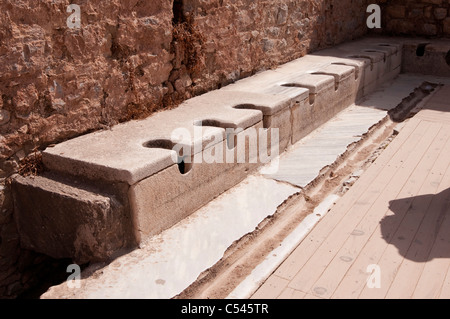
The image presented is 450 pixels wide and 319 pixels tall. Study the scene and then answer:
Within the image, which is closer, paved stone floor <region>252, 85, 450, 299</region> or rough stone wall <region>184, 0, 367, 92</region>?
paved stone floor <region>252, 85, 450, 299</region>

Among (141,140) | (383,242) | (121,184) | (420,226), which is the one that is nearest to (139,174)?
(121,184)

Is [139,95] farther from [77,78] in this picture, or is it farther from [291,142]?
[291,142]

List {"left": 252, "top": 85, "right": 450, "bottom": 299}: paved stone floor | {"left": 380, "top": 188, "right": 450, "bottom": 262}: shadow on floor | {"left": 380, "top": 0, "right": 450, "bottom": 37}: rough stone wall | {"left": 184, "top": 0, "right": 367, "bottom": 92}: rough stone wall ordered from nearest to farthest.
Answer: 1. {"left": 252, "top": 85, "right": 450, "bottom": 299}: paved stone floor
2. {"left": 380, "top": 188, "right": 450, "bottom": 262}: shadow on floor
3. {"left": 184, "top": 0, "right": 367, "bottom": 92}: rough stone wall
4. {"left": 380, "top": 0, "right": 450, "bottom": 37}: rough stone wall

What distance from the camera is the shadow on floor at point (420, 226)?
3.55 metres

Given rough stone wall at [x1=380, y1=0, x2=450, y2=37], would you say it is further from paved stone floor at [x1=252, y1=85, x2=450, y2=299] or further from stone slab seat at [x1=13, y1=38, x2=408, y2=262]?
stone slab seat at [x1=13, y1=38, x2=408, y2=262]

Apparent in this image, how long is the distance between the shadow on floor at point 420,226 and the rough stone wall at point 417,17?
5842mm

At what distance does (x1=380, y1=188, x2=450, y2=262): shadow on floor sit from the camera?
11.7 feet

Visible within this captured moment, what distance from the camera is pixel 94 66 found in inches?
162

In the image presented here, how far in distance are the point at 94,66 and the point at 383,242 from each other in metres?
2.65

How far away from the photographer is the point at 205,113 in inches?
181

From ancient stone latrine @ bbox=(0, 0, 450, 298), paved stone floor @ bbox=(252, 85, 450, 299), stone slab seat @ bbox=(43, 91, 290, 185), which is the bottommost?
paved stone floor @ bbox=(252, 85, 450, 299)

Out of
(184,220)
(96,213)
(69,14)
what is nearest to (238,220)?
(184,220)

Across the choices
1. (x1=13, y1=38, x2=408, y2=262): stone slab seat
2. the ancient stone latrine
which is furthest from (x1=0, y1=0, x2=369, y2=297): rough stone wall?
(x1=13, y1=38, x2=408, y2=262): stone slab seat

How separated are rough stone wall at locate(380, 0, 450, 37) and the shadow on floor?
5.84 m
